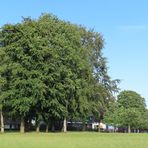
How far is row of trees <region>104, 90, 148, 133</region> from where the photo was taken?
108 m

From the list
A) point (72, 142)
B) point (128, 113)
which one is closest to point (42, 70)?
point (72, 142)

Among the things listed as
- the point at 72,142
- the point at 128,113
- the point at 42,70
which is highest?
the point at 42,70

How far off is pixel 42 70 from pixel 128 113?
52.1m

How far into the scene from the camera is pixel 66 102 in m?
78.0

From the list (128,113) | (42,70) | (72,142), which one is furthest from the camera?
(128,113)

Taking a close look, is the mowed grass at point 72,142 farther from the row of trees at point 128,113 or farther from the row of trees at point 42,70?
the row of trees at point 128,113

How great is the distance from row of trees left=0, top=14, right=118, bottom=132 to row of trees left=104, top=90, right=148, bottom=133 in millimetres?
23288

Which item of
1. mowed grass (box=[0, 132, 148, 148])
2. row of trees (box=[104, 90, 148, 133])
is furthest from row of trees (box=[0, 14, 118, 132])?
mowed grass (box=[0, 132, 148, 148])

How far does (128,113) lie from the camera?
121000 millimetres

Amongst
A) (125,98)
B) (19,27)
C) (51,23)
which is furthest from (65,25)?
(125,98)

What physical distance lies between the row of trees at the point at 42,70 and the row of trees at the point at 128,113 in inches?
917

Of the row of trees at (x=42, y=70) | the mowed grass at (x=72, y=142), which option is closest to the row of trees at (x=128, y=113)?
the row of trees at (x=42, y=70)

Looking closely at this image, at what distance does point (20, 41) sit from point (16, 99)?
853 cm

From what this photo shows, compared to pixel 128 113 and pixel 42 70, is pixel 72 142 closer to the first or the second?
pixel 42 70
